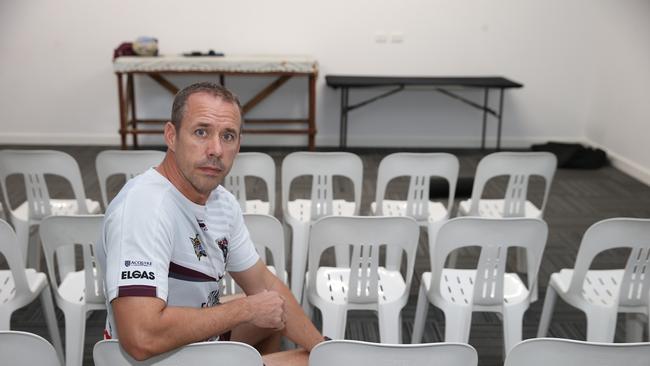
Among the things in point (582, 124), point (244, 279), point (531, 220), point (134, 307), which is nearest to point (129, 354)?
point (134, 307)

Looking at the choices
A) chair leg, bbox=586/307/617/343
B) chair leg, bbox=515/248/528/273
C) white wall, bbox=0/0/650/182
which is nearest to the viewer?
chair leg, bbox=586/307/617/343

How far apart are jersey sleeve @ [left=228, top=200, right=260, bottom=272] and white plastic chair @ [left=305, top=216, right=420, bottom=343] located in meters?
0.40

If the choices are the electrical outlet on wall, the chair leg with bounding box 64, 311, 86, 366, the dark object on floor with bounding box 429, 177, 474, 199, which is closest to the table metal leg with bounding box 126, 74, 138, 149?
the electrical outlet on wall

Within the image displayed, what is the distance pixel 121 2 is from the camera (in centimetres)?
672

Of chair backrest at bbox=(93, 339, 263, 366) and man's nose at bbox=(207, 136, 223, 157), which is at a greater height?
man's nose at bbox=(207, 136, 223, 157)

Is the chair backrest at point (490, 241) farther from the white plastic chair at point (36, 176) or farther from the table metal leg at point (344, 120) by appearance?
the table metal leg at point (344, 120)

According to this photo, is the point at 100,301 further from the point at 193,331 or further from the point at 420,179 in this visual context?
the point at 420,179

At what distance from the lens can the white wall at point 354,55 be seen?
266 inches

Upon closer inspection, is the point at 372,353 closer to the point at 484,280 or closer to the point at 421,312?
the point at 484,280

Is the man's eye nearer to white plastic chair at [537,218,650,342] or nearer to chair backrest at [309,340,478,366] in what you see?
chair backrest at [309,340,478,366]

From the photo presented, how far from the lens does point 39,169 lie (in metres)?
3.30

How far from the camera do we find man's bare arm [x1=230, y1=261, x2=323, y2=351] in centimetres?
198

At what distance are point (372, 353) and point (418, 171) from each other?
81.8 inches

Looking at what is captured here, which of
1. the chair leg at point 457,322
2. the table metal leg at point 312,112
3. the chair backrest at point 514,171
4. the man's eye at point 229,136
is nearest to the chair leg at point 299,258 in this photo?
the chair leg at point 457,322
